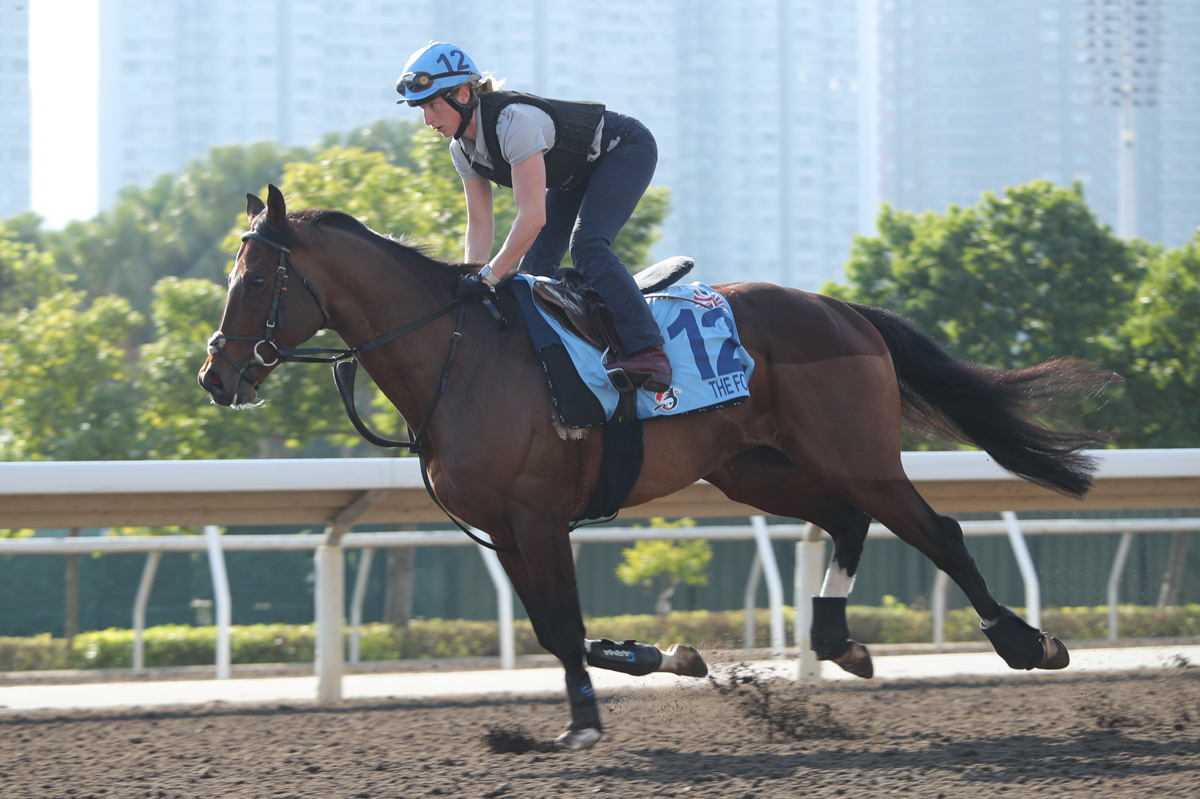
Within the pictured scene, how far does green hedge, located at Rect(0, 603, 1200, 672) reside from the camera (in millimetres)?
9477

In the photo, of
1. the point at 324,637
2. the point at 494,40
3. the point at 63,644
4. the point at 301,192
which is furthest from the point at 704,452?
the point at 494,40

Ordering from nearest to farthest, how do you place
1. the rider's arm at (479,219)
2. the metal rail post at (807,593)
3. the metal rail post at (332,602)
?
the rider's arm at (479,219) < the metal rail post at (332,602) < the metal rail post at (807,593)

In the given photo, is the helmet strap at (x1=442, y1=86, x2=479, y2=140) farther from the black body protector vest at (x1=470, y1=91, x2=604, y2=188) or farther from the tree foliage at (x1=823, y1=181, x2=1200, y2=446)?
the tree foliage at (x1=823, y1=181, x2=1200, y2=446)

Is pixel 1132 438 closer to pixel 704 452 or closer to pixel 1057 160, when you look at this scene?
pixel 704 452

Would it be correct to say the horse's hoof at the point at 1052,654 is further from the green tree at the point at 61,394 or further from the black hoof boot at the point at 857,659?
the green tree at the point at 61,394

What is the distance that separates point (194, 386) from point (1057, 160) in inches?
5368

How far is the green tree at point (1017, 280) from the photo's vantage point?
13484 millimetres

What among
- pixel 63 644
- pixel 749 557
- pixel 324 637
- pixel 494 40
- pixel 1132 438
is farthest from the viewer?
pixel 494 40

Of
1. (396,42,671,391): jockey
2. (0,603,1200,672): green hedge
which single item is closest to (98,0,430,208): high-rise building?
(0,603,1200,672): green hedge

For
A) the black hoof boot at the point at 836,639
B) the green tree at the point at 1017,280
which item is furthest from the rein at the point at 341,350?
the green tree at the point at 1017,280

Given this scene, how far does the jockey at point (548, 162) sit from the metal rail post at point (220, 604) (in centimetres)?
308

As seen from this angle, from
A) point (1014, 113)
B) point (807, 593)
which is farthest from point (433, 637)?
point (1014, 113)

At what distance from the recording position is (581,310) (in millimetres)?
4160

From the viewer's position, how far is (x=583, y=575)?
1591 cm
